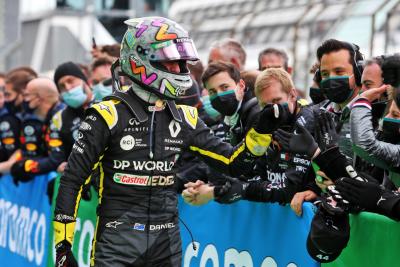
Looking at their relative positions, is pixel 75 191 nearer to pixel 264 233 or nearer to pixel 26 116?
pixel 264 233

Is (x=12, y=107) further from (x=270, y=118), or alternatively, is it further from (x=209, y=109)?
(x=270, y=118)

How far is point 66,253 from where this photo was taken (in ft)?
19.6

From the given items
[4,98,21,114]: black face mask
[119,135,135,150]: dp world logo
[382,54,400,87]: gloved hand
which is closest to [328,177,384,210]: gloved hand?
[382,54,400,87]: gloved hand

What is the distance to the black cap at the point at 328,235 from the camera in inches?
219

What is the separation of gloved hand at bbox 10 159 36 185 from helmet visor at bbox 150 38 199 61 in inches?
174

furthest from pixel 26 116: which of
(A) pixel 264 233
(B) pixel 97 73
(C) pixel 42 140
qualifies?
(A) pixel 264 233

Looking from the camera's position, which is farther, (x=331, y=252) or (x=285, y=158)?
(x=285, y=158)

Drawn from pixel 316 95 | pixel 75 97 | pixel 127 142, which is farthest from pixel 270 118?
pixel 75 97

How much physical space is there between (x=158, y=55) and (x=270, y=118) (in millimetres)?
776

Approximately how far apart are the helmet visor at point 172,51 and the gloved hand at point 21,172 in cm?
441

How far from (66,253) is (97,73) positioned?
4.37 metres

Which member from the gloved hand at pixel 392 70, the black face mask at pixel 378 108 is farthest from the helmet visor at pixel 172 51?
the black face mask at pixel 378 108

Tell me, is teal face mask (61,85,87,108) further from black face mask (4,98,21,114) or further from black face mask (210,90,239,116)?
black face mask (210,90,239,116)

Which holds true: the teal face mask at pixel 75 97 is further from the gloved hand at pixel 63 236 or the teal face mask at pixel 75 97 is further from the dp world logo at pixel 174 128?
the gloved hand at pixel 63 236
